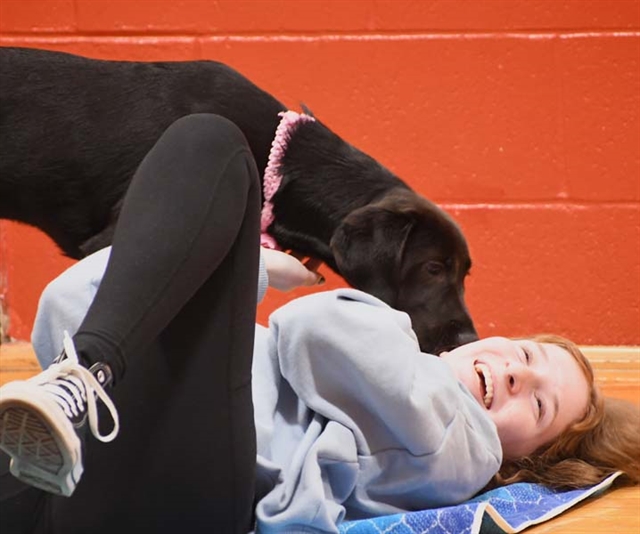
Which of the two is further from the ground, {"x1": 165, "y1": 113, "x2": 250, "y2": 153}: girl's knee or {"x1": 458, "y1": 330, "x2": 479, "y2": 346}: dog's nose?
{"x1": 165, "y1": 113, "x2": 250, "y2": 153}: girl's knee

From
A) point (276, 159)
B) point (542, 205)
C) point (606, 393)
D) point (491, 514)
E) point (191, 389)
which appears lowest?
point (606, 393)

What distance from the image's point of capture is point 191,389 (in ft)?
4.51

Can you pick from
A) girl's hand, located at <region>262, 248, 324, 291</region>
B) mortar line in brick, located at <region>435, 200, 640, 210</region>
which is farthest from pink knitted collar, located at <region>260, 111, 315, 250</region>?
mortar line in brick, located at <region>435, 200, 640, 210</region>

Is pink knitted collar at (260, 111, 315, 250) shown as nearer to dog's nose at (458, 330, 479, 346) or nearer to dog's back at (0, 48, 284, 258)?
dog's back at (0, 48, 284, 258)

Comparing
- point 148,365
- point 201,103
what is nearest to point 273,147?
point 201,103

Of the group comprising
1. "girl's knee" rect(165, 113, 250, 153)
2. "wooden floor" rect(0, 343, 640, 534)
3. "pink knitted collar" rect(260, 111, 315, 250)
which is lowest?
"wooden floor" rect(0, 343, 640, 534)

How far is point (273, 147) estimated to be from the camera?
2.68 m

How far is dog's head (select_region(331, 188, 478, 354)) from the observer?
8.54ft

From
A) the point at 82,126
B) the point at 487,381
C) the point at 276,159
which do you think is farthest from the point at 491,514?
the point at 82,126

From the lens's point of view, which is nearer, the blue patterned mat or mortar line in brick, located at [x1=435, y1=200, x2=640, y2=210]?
the blue patterned mat

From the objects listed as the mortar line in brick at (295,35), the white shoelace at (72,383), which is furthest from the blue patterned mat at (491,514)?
the mortar line in brick at (295,35)

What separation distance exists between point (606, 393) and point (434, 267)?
0.71 meters

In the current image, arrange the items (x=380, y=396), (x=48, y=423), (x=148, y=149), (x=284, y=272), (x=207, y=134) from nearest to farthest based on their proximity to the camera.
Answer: (x=48, y=423) → (x=207, y=134) → (x=380, y=396) → (x=284, y=272) → (x=148, y=149)

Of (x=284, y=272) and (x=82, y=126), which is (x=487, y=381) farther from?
(x=82, y=126)
